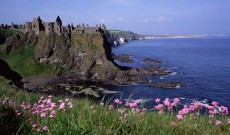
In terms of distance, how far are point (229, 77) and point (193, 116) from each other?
9374cm

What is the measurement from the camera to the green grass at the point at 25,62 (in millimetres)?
105188

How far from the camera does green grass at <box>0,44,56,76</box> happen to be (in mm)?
105188

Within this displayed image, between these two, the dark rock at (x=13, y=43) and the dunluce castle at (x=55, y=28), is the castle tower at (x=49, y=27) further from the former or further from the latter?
the dark rock at (x=13, y=43)

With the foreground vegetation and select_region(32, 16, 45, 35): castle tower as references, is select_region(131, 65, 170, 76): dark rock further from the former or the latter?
the foreground vegetation

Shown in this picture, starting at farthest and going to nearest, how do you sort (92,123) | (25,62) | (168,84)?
1. (25,62)
2. (168,84)
3. (92,123)

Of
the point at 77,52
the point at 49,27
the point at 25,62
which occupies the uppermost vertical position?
the point at 49,27

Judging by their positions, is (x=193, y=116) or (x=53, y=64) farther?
(x=53, y=64)

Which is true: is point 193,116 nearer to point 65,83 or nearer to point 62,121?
point 62,121

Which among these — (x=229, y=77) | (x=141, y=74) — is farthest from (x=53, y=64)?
(x=229, y=77)

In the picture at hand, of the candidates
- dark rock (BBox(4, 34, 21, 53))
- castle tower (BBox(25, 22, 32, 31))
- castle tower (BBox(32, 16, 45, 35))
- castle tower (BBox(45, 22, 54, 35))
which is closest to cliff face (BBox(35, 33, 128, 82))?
castle tower (BBox(45, 22, 54, 35))

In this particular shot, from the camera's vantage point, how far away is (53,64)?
112312mm

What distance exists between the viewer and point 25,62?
363 feet

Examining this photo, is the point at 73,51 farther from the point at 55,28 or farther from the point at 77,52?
the point at 55,28

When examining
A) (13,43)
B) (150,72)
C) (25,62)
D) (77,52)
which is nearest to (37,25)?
(13,43)
